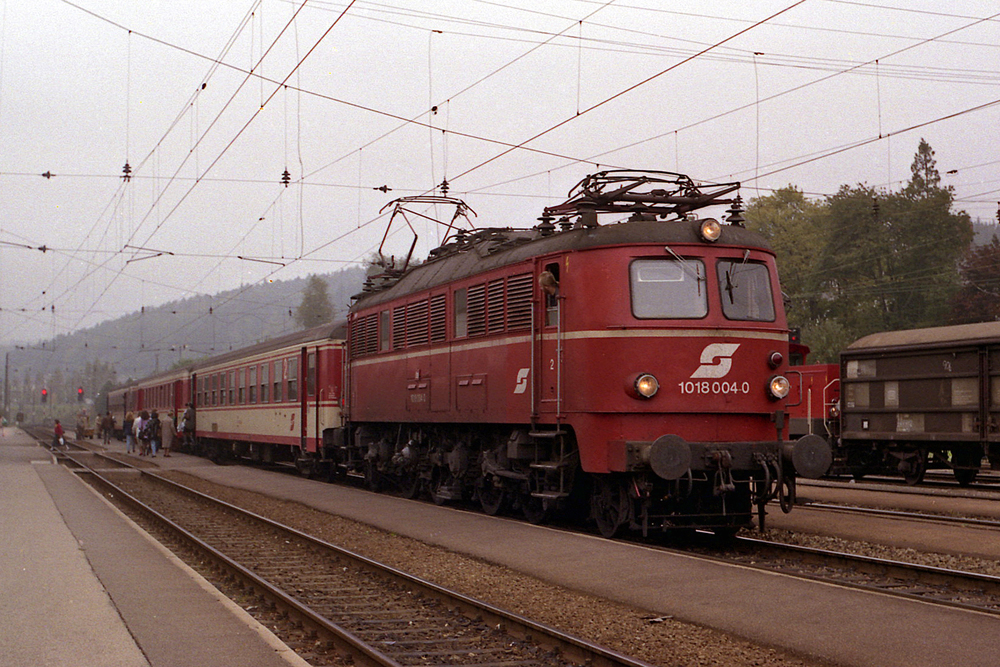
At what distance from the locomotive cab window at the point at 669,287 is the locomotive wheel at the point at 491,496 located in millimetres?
3955

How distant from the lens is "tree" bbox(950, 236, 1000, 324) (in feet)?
168

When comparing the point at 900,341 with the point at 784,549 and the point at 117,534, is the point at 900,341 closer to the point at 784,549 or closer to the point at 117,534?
the point at 784,549

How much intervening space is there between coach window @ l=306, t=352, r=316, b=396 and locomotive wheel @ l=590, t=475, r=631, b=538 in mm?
12598

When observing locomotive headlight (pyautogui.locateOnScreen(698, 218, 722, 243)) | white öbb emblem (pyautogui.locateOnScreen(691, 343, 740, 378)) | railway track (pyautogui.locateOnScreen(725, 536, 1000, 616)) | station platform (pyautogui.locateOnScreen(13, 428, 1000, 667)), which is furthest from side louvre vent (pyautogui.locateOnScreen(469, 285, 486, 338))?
railway track (pyautogui.locateOnScreen(725, 536, 1000, 616))

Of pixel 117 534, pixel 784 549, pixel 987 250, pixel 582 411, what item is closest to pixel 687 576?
pixel 784 549

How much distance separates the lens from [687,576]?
991 cm

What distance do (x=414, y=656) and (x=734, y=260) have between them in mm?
6812

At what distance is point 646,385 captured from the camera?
1187 cm

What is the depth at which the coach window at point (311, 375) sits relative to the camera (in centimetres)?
2452

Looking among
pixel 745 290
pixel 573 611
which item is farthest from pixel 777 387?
pixel 573 611

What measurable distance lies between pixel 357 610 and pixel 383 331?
1006 cm

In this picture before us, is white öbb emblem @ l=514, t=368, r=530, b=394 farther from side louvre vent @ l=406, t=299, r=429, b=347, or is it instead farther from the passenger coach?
the passenger coach

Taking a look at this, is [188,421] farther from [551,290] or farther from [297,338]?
[551,290]

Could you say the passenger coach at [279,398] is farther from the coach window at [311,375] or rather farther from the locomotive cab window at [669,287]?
the locomotive cab window at [669,287]
